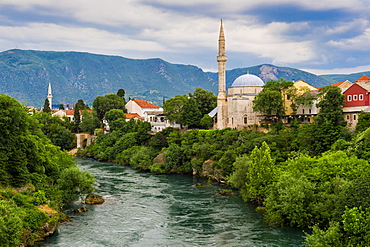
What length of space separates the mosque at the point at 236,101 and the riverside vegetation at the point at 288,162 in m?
3.80

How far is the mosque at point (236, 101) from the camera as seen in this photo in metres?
65.9

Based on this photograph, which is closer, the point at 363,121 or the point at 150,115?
the point at 363,121

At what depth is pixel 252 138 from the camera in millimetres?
55219

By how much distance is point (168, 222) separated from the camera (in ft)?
116

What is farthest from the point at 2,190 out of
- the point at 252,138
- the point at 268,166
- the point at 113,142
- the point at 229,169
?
the point at 113,142

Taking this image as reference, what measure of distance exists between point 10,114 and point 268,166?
22286mm

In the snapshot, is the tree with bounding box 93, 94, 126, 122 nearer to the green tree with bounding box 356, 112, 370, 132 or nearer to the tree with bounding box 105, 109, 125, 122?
the tree with bounding box 105, 109, 125, 122

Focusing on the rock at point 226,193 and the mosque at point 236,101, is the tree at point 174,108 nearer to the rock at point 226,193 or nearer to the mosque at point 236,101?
the mosque at point 236,101

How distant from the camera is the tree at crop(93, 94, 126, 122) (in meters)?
100

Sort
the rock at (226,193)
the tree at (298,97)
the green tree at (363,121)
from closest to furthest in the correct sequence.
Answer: the rock at (226,193), the green tree at (363,121), the tree at (298,97)

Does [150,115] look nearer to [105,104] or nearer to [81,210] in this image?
[105,104]

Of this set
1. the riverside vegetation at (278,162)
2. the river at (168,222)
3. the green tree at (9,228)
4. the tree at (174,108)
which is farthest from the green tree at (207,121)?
the green tree at (9,228)

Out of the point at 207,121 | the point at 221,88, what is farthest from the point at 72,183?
the point at 221,88

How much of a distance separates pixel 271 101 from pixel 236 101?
6.81 m
